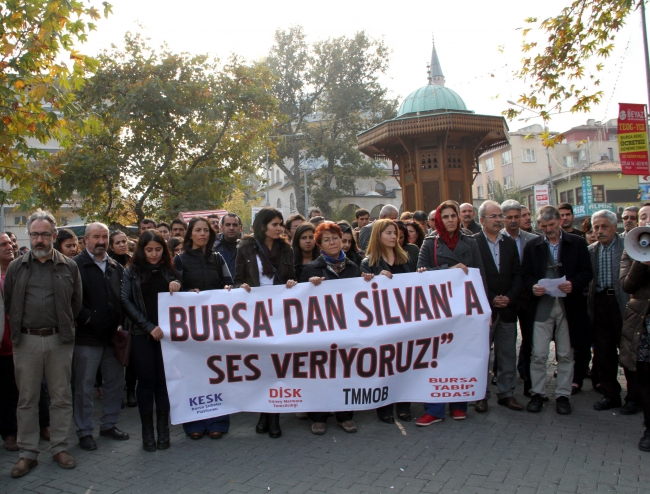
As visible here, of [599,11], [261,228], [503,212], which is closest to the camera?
[261,228]

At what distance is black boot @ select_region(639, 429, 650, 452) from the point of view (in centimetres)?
482

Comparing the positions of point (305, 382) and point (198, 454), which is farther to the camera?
point (305, 382)

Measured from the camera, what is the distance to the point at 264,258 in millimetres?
6020

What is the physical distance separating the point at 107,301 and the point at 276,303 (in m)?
1.65

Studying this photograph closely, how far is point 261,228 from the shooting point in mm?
6023

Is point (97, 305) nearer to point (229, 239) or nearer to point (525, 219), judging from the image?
point (229, 239)

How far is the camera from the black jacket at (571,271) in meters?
6.24

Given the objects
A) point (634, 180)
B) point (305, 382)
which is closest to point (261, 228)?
point (305, 382)

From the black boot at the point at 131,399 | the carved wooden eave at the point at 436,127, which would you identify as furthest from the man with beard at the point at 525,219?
the carved wooden eave at the point at 436,127

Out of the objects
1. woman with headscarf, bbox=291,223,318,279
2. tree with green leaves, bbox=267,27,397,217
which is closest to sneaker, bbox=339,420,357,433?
woman with headscarf, bbox=291,223,318,279

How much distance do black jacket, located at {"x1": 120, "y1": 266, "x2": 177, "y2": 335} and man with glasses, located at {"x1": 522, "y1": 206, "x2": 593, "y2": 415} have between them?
3.94 meters

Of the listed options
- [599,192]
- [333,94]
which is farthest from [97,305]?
[599,192]

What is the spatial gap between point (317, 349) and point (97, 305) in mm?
2170

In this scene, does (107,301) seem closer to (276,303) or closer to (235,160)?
(276,303)
